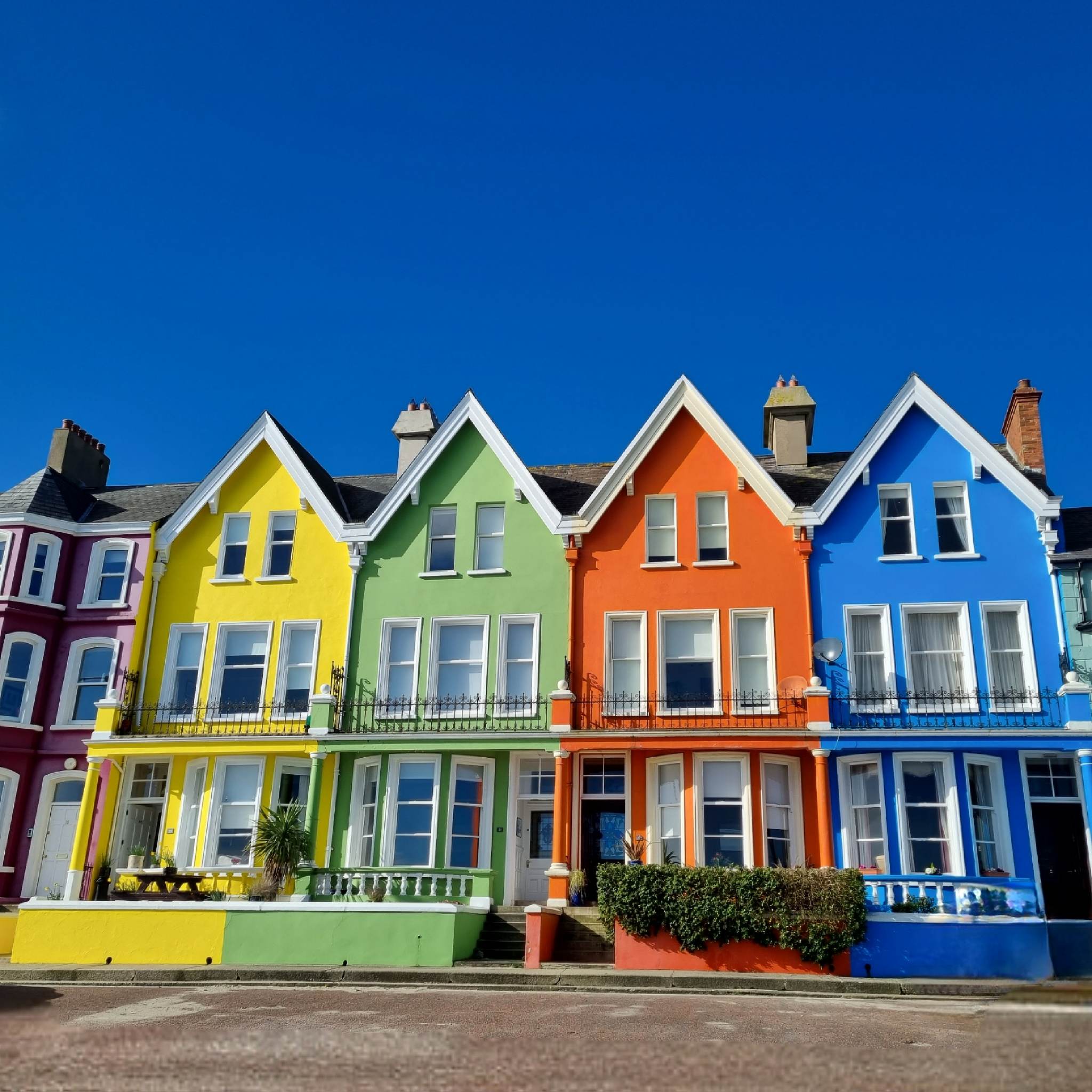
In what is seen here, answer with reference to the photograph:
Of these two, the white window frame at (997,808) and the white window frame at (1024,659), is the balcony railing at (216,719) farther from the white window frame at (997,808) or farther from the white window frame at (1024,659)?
the white window frame at (1024,659)

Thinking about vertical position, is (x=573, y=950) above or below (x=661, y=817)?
below

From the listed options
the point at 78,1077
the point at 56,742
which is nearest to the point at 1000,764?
the point at 78,1077

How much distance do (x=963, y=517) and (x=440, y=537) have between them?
1276 cm

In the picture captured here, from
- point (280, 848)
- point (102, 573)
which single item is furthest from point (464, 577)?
point (102, 573)

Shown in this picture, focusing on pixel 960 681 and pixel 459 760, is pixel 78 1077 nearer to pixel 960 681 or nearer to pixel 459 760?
pixel 459 760

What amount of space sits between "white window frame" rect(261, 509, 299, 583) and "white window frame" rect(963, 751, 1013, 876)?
17.0 m

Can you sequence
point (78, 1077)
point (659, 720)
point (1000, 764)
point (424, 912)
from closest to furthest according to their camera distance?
point (78, 1077) < point (424, 912) < point (1000, 764) < point (659, 720)

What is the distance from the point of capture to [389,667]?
2752 cm

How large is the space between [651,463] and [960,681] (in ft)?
29.0

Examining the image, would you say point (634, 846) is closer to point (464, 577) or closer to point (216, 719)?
point (464, 577)

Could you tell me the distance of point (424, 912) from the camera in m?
21.1

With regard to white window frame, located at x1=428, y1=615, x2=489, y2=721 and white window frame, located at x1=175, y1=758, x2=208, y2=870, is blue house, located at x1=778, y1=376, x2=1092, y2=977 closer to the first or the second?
white window frame, located at x1=428, y1=615, x2=489, y2=721

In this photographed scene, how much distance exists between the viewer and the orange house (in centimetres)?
2427

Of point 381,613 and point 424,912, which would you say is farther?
point 381,613
